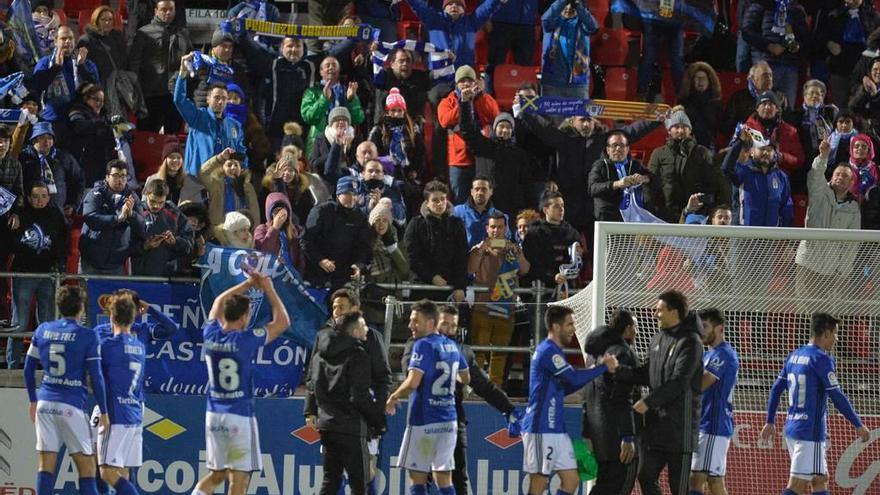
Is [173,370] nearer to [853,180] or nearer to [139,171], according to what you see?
[139,171]

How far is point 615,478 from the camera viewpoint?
1233cm

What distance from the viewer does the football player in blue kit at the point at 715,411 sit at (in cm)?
1288

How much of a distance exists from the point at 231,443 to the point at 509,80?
648 cm

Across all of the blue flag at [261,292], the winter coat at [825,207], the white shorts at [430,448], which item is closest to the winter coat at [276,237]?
the blue flag at [261,292]

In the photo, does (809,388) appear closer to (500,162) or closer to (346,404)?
(346,404)

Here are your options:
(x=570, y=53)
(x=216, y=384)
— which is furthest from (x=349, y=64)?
(x=216, y=384)

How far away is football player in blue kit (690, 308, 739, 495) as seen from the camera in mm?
12875

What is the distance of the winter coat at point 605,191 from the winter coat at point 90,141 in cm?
431

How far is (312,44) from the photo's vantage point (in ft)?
55.9

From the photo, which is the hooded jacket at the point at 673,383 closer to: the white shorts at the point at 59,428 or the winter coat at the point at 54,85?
the white shorts at the point at 59,428

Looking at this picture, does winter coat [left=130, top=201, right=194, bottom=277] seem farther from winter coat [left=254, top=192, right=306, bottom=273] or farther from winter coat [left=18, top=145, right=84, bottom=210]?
winter coat [left=18, top=145, right=84, bottom=210]

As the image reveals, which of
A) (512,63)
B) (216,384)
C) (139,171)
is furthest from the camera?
(512,63)

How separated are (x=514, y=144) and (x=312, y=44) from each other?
8.41ft

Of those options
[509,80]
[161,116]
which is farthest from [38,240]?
[509,80]
